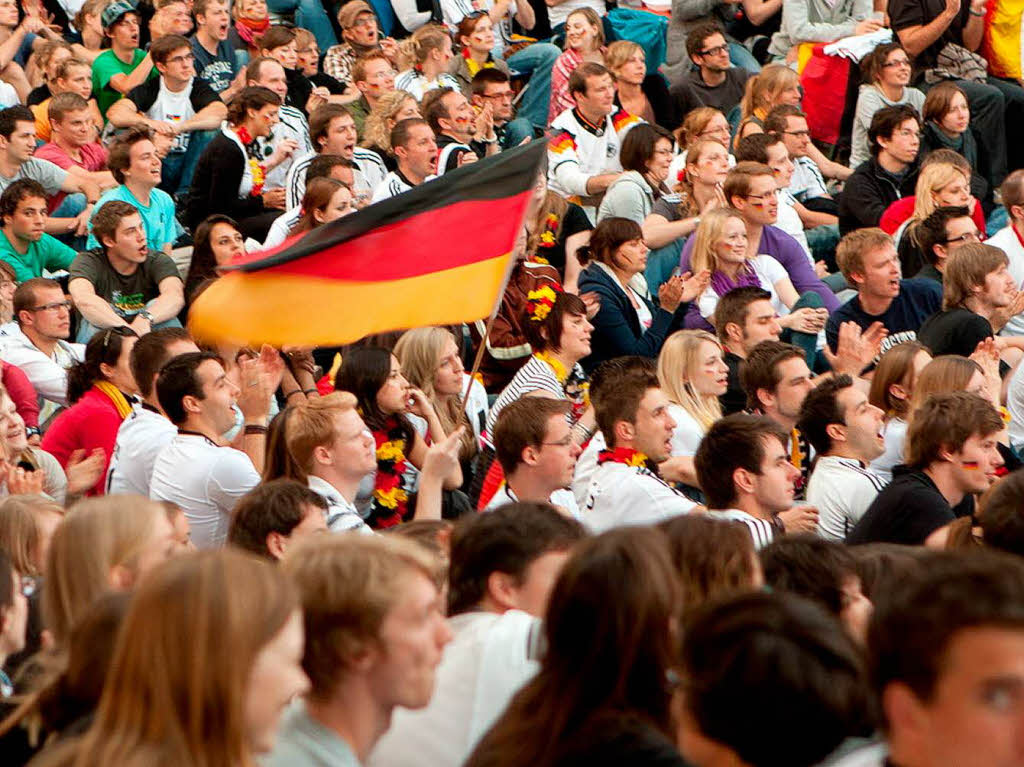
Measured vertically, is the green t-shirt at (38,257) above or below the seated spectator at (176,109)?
above

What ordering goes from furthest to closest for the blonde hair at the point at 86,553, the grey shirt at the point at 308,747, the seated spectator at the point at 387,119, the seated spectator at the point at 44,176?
the seated spectator at the point at 387,119
the seated spectator at the point at 44,176
the blonde hair at the point at 86,553
the grey shirt at the point at 308,747

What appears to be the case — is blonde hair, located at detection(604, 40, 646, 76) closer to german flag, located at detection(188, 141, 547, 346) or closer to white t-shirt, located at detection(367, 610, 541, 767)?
german flag, located at detection(188, 141, 547, 346)

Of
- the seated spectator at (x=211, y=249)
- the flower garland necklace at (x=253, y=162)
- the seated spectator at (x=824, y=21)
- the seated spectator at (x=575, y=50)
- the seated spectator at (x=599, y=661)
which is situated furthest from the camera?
the seated spectator at (x=824, y=21)

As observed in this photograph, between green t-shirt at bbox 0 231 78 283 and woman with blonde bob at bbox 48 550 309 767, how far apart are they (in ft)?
25.3

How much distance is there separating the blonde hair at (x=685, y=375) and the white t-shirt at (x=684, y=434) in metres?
0.14

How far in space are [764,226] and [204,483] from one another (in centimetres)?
489

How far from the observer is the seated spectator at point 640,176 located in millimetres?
11625

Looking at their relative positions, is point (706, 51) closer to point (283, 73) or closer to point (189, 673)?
point (283, 73)

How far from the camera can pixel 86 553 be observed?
446 centimetres

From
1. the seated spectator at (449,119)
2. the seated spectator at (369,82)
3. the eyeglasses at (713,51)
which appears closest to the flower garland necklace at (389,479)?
the seated spectator at (449,119)

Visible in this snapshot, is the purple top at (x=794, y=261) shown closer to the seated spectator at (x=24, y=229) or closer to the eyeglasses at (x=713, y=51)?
the seated spectator at (x=24, y=229)

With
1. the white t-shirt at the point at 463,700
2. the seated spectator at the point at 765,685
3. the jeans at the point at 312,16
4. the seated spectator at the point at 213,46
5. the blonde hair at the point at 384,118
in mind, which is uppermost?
the seated spectator at the point at 765,685

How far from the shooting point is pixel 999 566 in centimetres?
303

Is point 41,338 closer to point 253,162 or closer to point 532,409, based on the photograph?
point 253,162
